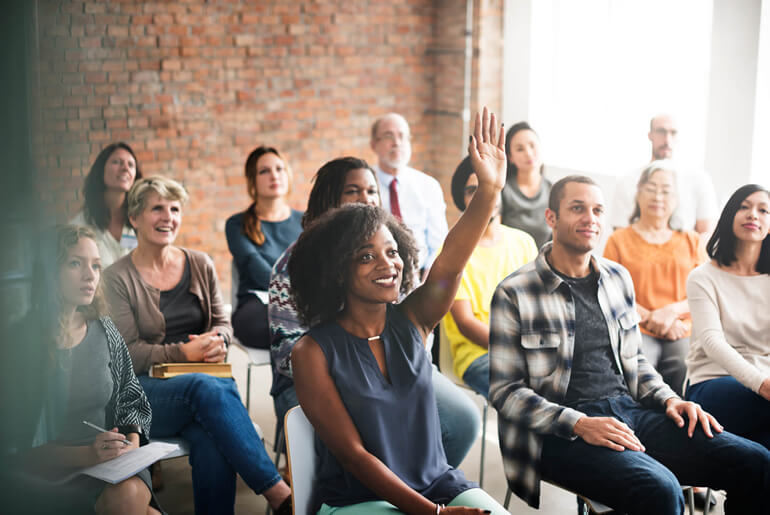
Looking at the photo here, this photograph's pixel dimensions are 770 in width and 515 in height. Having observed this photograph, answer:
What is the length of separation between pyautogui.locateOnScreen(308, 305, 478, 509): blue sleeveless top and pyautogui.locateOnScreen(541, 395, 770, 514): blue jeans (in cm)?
42

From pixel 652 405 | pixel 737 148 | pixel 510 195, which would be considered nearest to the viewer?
pixel 652 405

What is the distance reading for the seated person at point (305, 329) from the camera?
252cm

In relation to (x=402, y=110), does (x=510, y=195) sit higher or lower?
lower

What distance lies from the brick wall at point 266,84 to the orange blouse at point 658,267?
11.1 feet

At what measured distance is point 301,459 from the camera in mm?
1832

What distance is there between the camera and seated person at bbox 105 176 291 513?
242 cm

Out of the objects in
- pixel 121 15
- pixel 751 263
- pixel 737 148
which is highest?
pixel 121 15

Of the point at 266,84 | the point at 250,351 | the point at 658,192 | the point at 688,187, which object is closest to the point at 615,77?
the point at 688,187

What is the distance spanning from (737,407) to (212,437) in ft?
5.56

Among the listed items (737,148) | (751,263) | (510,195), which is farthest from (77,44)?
(737,148)

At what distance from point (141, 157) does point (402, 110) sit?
229 centimetres

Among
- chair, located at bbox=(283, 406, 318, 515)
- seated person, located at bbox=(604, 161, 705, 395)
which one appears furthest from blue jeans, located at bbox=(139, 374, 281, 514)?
seated person, located at bbox=(604, 161, 705, 395)

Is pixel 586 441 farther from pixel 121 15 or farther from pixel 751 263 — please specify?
pixel 121 15

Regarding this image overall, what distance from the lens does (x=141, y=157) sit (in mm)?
5684
